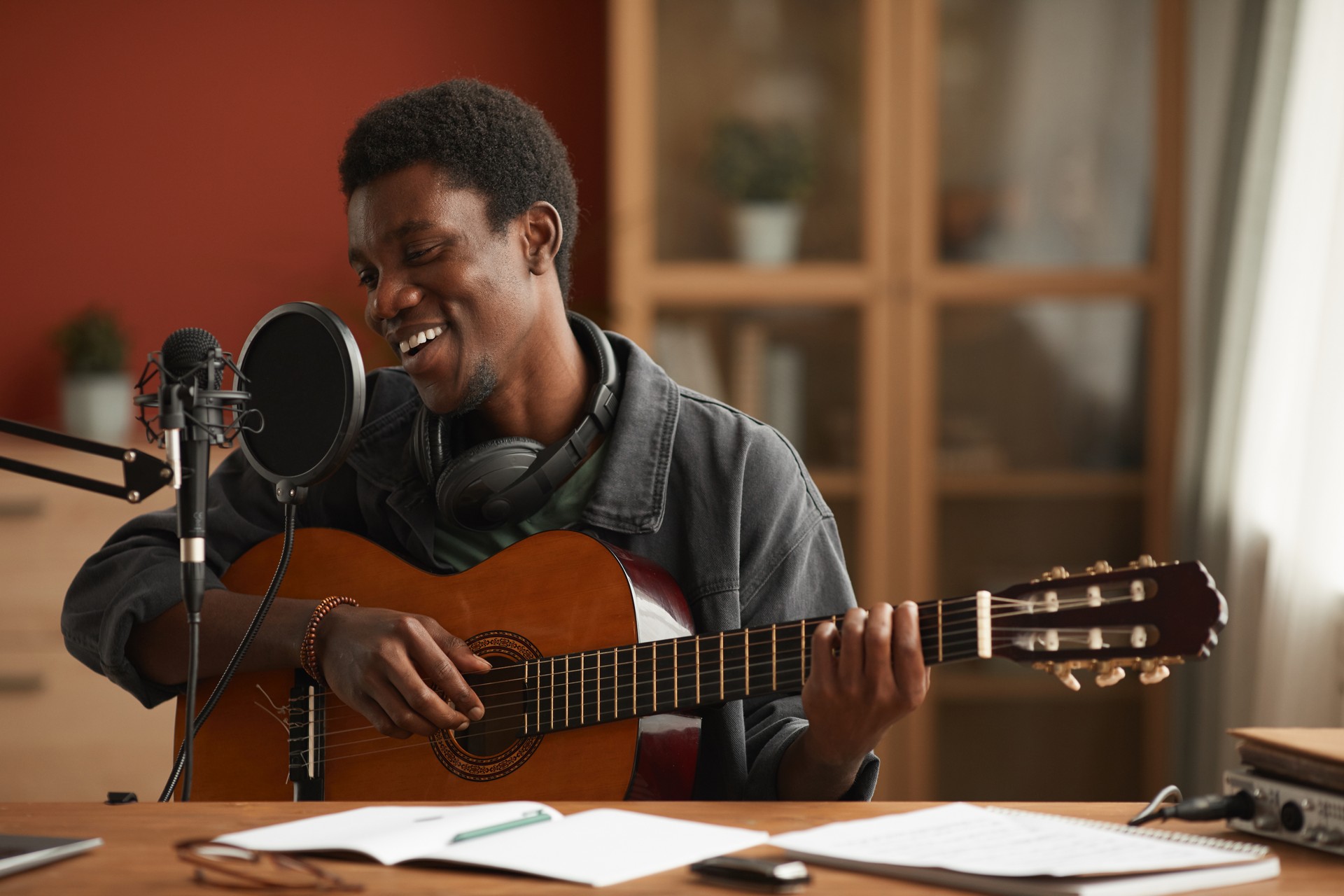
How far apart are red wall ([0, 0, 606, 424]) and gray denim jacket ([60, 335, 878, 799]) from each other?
62.4 inches

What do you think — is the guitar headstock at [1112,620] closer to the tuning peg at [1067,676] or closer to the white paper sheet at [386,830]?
the tuning peg at [1067,676]

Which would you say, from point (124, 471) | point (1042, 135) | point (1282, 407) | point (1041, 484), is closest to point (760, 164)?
point (1042, 135)

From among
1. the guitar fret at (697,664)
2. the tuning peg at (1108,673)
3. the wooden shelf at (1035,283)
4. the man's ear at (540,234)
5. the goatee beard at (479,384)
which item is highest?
the wooden shelf at (1035,283)

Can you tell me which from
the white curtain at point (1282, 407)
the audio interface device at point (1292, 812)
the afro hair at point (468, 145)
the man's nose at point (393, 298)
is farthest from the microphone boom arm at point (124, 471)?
the white curtain at point (1282, 407)

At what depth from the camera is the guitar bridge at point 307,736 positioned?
144 centimetres

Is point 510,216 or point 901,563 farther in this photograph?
point 901,563

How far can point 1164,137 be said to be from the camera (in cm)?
283

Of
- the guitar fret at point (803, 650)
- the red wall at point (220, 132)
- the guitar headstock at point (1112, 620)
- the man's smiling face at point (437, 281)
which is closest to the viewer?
the guitar headstock at point (1112, 620)

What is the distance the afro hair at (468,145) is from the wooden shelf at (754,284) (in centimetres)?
126

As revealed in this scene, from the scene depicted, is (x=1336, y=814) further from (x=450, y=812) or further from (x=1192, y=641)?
(x=450, y=812)

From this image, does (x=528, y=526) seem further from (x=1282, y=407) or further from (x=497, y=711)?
(x=1282, y=407)

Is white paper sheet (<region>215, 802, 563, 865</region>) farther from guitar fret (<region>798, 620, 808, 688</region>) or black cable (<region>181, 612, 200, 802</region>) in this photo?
guitar fret (<region>798, 620, 808, 688</region>)

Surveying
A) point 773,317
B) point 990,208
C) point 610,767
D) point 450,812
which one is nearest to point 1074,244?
point 990,208

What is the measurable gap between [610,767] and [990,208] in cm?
204
